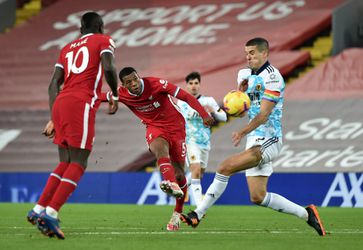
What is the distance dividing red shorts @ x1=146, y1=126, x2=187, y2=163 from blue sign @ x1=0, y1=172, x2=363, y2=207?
19.6 feet

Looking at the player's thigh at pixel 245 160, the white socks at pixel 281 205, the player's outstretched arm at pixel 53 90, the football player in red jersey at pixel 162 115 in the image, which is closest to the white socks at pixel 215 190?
the player's thigh at pixel 245 160

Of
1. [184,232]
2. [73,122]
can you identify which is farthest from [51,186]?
[184,232]

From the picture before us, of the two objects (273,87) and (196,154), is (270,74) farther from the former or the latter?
(196,154)

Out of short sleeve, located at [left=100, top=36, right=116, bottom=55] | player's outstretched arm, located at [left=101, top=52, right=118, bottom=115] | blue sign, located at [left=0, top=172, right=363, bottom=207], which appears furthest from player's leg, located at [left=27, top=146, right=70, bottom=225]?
blue sign, located at [left=0, top=172, right=363, bottom=207]

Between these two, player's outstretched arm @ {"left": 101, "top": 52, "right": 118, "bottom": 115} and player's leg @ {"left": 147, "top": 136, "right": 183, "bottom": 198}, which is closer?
player's outstretched arm @ {"left": 101, "top": 52, "right": 118, "bottom": 115}

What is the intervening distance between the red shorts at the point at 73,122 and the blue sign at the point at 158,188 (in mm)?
8658

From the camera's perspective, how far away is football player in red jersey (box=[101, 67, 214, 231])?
10.3 metres

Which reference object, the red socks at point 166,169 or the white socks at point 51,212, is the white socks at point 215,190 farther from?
the white socks at point 51,212

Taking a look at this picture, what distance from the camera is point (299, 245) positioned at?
26.3ft

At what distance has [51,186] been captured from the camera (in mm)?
8516

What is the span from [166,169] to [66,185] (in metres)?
2.14

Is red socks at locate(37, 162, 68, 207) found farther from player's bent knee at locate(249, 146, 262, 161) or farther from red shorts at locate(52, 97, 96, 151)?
player's bent knee at locate(249, 146, 262, 161)

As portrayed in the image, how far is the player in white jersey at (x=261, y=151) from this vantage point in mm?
9203

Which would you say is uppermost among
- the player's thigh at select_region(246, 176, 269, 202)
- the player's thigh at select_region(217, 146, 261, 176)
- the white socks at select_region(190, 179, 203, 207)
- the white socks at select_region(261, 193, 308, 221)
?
the player's thigh at select_region(217, 146, 261, 176)
